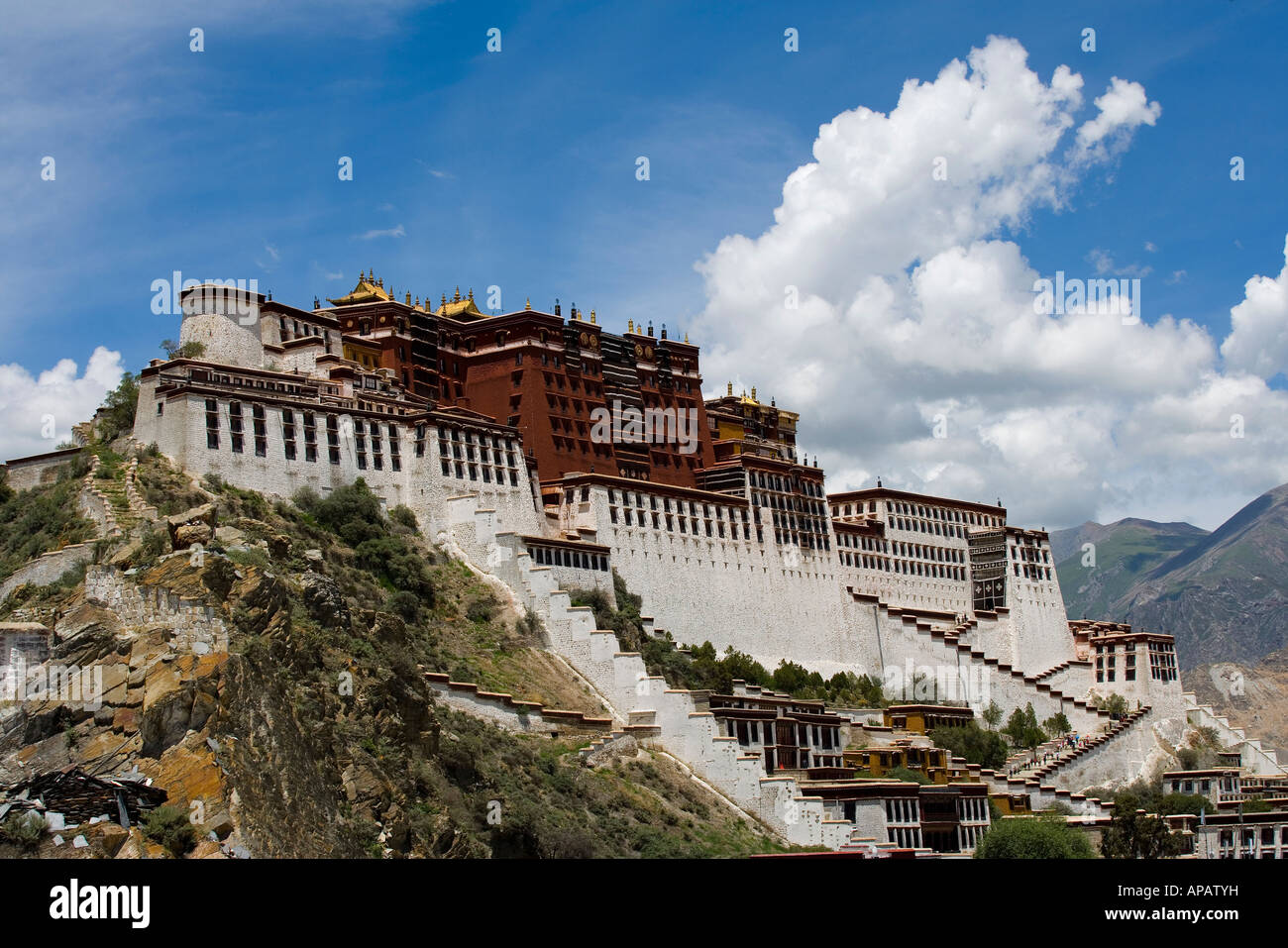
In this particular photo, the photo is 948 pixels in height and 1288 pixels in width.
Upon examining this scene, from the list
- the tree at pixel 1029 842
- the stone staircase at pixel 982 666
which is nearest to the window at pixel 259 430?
the tree at pixel 1029 842

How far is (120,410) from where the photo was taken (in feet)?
252

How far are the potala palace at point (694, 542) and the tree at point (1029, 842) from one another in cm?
193

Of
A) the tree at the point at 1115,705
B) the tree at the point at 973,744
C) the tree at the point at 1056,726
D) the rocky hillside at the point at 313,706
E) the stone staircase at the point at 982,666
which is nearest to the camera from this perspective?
the rocky hillside at the point at 313,706

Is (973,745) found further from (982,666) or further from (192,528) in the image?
(192,528)

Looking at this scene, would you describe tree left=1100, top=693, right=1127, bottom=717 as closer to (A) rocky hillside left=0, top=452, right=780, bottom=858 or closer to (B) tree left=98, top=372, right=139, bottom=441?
(A) rocky hillside left=0, top=452, right=780, bottom=858

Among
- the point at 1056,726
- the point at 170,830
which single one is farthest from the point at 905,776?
the point at 170,830

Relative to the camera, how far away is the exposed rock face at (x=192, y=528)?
52719 millimetres

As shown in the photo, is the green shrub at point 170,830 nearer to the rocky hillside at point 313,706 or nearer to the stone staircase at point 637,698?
the rocky hillside at point 313,706

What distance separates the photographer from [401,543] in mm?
74438

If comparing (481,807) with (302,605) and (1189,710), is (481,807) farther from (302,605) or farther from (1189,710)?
(1189,710)

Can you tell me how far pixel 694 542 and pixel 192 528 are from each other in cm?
4140

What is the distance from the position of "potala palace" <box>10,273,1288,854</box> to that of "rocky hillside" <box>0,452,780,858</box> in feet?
7.34
